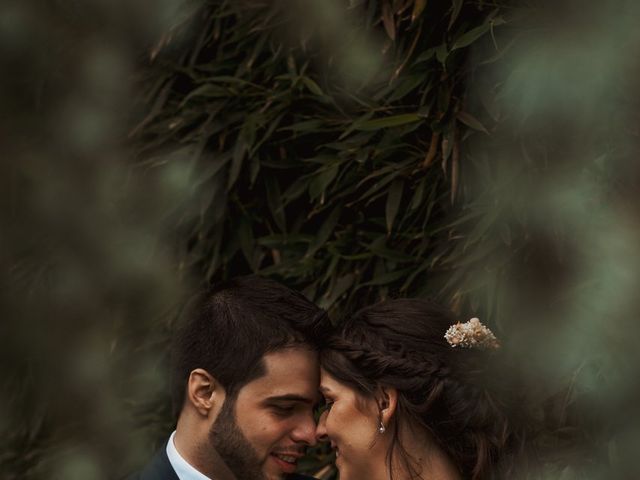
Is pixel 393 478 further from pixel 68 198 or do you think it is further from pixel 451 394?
pixel 68 198

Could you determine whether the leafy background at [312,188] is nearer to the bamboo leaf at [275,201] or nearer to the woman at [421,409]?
the bamboo leaf at [275,201]

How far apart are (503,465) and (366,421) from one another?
0.33 metres

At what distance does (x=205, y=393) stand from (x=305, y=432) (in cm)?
26

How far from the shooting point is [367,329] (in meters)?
3.06

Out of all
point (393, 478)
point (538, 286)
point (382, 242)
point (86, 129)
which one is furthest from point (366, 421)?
point (86, 129)

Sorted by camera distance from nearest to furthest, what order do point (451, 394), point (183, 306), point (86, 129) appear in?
point (451, 394) → point (183, 306) → point (86, 129)

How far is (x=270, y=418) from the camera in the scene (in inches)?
124

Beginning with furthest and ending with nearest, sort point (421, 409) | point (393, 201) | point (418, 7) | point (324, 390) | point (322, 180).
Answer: point (322, 180) → point (393, 201) → point (418, 7) → point (324, 390) → point (421, 409)

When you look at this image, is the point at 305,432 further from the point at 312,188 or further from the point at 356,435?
the point at 312,188

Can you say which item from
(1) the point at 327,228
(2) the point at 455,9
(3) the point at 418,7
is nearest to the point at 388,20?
(3) the point at 418,7

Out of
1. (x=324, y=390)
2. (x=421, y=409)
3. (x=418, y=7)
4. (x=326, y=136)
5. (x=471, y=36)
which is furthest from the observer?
(x=326, y=136)

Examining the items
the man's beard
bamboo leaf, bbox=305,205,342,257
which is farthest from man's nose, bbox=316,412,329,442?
bamboo leaf, bbox=305,205,342,257

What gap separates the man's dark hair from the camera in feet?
10.5

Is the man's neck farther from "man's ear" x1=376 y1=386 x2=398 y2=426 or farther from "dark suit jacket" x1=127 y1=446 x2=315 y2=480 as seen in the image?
"man's ear" x1=376 y1=386 x2=398 y2=426
